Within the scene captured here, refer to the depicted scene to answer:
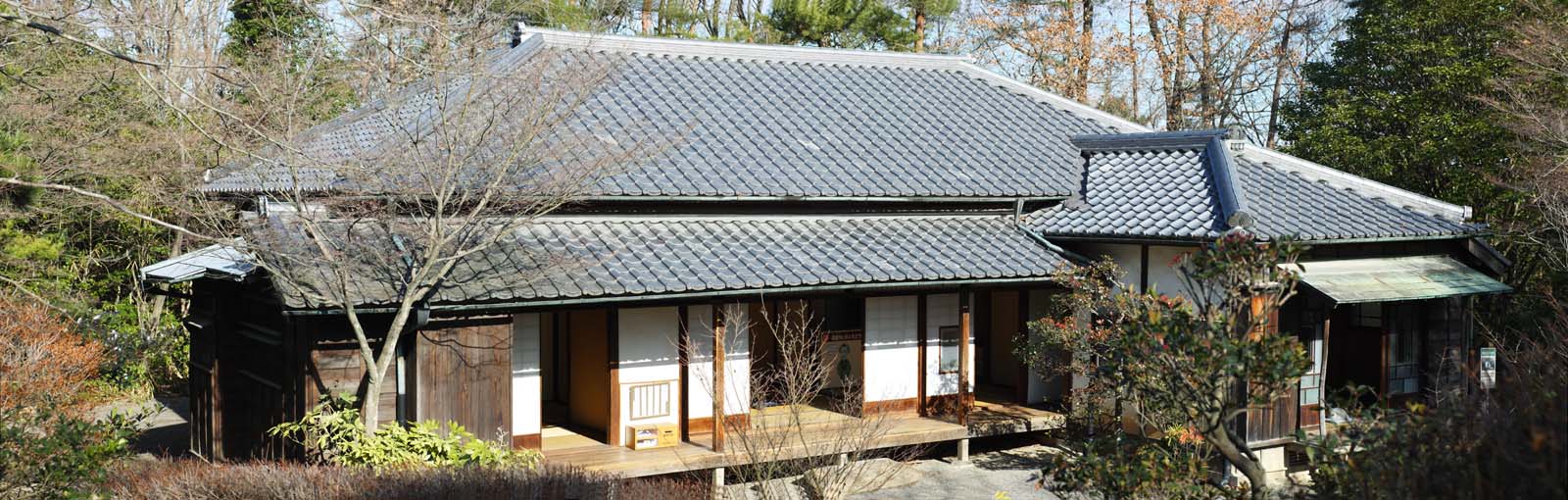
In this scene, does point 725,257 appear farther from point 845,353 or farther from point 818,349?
point 845,353

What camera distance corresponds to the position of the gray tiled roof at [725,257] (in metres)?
10.6

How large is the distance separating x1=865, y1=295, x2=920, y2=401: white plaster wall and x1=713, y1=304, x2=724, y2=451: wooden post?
2243mm

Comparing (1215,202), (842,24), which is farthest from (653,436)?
(842,24)

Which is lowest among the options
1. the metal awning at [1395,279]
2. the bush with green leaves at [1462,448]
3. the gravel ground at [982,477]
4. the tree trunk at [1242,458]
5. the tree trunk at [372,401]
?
the gravel ground at [982,477]

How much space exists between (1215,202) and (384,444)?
914cm

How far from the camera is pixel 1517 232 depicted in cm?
1420

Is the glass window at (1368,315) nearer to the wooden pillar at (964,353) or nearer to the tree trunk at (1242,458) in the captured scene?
the wooden pillar at (964,353)

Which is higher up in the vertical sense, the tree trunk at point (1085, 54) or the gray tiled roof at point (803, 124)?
the tree trunk at point (1085, 54)

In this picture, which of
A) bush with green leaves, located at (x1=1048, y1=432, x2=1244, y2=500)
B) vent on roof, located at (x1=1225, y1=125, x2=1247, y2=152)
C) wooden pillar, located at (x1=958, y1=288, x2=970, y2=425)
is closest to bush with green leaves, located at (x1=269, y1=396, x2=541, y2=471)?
bush with green leaves, located at (x1=1048, y1=432, x2=1244, y2=500)

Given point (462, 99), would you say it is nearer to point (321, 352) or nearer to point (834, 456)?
point (321, 352)

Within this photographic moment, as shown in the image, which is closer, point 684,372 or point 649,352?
point 649,352

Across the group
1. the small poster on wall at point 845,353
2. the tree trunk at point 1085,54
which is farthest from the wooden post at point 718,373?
the tree trunk at point 1085,54

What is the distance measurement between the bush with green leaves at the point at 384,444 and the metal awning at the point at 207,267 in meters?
1.78

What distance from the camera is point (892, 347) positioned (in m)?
13.6
